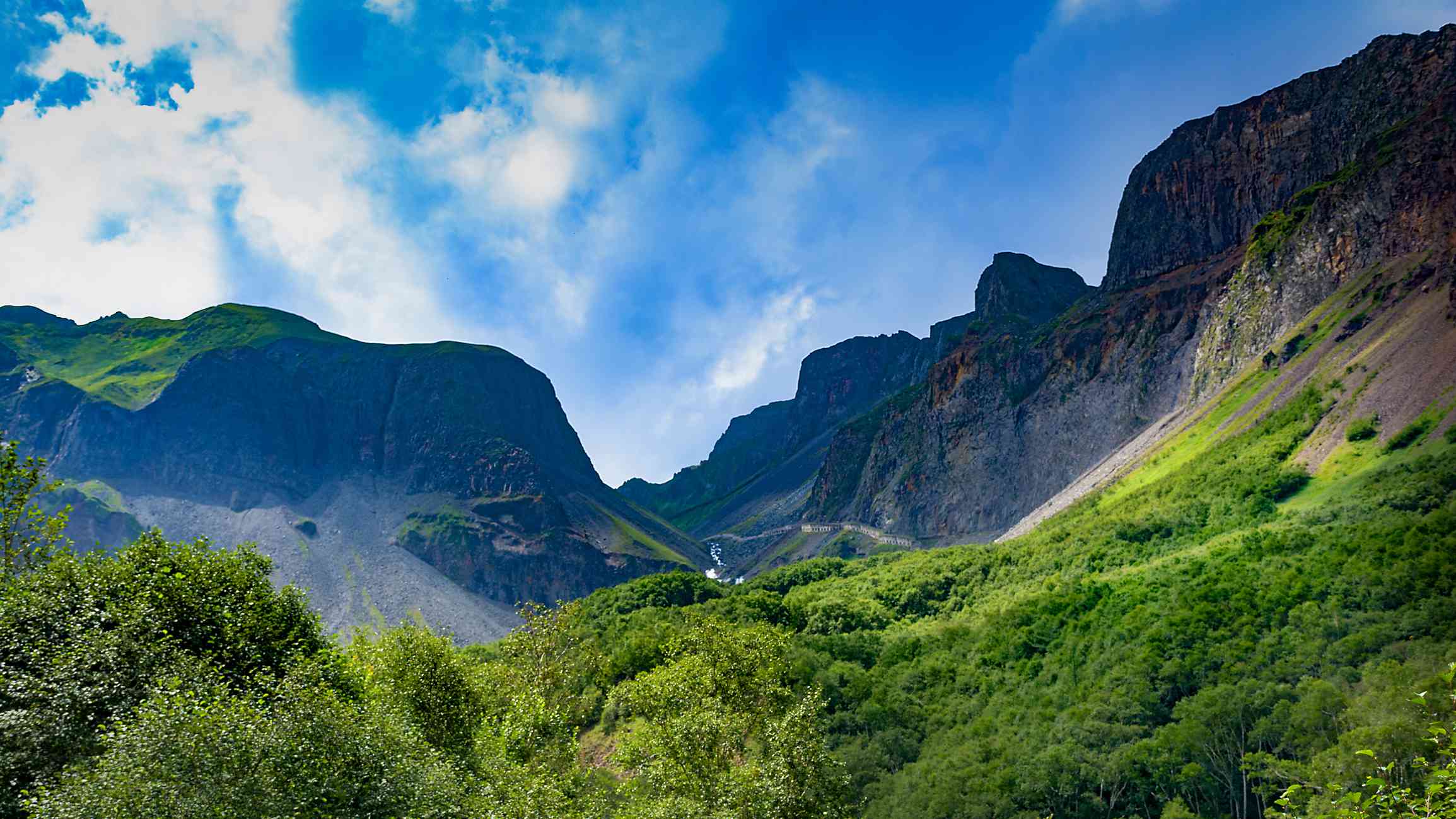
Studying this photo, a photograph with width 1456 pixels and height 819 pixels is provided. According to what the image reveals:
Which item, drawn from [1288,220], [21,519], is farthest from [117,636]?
[1288,220]

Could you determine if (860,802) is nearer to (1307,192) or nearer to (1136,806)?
(1136,806)

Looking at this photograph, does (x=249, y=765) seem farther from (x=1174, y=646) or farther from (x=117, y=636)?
(x=1174, y=646)

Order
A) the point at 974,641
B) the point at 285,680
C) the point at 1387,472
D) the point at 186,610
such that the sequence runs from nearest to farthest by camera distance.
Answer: the point at 285,680, the point at 186,610, the point at 1387,472, the point at 974,641

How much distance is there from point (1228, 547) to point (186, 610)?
4321 inches

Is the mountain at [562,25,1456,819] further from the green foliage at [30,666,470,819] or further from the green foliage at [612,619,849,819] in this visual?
the green foliage at [30,666,470,819]

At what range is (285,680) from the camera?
29.4 m

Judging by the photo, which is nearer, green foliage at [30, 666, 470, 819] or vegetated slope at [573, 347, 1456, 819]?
green foliage at [30, 666, 470, 819]

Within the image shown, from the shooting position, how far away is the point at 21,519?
31.8m

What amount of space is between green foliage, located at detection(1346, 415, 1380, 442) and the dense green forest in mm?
1628

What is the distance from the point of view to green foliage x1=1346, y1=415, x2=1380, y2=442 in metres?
107

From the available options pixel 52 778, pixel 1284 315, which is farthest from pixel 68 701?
pixel 1284 315

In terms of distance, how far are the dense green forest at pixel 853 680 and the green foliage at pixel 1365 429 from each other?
1628 millimetres

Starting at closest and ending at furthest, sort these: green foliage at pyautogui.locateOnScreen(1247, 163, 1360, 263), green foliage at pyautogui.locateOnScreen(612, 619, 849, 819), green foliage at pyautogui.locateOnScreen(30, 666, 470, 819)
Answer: green foliage at pyautogui.locateOnScreen(30, 666, 470, 819) → green foliage at pyautogui.locateOnScreen(612, 619, 849, 819) → green foliage at pyautogui.locateOnScreen(1247, 163, 1360, 263)

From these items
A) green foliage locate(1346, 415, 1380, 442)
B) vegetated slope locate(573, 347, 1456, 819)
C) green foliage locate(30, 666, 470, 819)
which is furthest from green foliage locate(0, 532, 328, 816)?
green foliage locate(1346, 415, 1380, 442)
